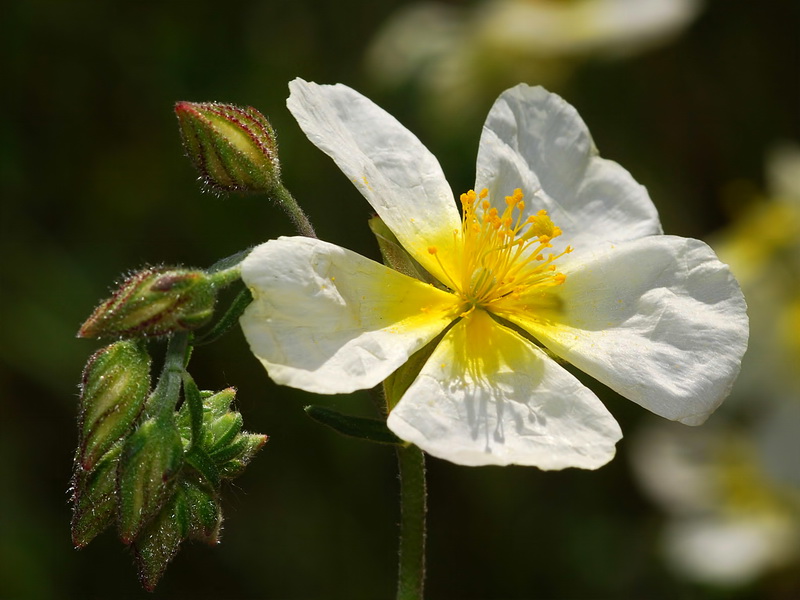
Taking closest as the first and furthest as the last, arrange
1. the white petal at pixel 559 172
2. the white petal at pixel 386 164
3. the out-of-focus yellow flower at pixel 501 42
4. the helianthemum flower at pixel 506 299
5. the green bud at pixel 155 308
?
1. the green bud at pixel 155 308
2. the helianthemum flower at pixel 506 299
3. the white petal at pixel 386 164
4. the white petal at pixel 559 172
5. the out-of-focus yellow flower at pixel 501 42

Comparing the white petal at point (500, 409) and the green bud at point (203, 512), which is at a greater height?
the white petal at point (500, 409)

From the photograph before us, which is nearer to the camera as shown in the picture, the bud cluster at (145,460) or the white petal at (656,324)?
the bud cluster at (145,460)

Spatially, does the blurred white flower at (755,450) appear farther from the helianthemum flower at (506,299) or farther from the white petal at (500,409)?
the white petal at (500,409)

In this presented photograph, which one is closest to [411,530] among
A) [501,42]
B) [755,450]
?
[755,450]

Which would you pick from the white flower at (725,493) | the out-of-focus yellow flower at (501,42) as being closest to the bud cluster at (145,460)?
the white flower at (725,493)

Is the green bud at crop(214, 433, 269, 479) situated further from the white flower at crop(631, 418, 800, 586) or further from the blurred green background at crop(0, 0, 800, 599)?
the white flower at crop(631, 418, 800, 586)

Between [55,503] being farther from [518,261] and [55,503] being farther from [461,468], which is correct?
[518,261]

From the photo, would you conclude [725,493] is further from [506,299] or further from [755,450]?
[506,299]
